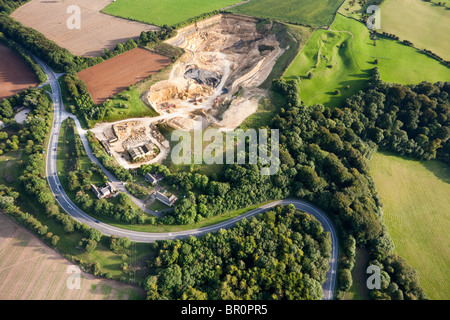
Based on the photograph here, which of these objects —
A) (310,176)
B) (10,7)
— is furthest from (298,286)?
(10,7)

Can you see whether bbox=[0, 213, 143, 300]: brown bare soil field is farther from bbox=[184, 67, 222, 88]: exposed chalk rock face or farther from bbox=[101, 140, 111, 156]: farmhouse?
bbox=[184, 67, 222, 88]: exposed chalk rock face

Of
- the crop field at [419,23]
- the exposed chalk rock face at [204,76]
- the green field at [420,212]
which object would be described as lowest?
the green field at [420,212]

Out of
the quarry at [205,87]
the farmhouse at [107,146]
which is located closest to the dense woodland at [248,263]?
the quarry at [205,87]

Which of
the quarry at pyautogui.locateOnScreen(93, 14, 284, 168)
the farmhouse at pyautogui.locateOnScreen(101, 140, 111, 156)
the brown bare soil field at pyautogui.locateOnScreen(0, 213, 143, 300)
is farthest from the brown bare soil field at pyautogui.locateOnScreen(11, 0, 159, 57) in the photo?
the brown bare soil field at pyautogui.locateOnScreen(0, 213, 143, 300)

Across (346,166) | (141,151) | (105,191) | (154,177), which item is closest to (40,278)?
(105,191)

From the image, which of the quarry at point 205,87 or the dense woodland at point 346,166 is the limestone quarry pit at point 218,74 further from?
the dense woodland at point 346,166

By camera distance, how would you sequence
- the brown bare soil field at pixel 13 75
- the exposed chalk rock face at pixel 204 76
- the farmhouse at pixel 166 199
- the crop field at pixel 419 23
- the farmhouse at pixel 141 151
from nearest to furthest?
1. the farmhouse at pixel 166 199
2. the farmhouse at pixel 141 151
3. the brown bare soil field at pixel 13 75
4. the exposed chalk rock face at pixel 204 76
5. the crop field at pixel 419 23

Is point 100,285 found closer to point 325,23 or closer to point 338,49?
point 338,49
